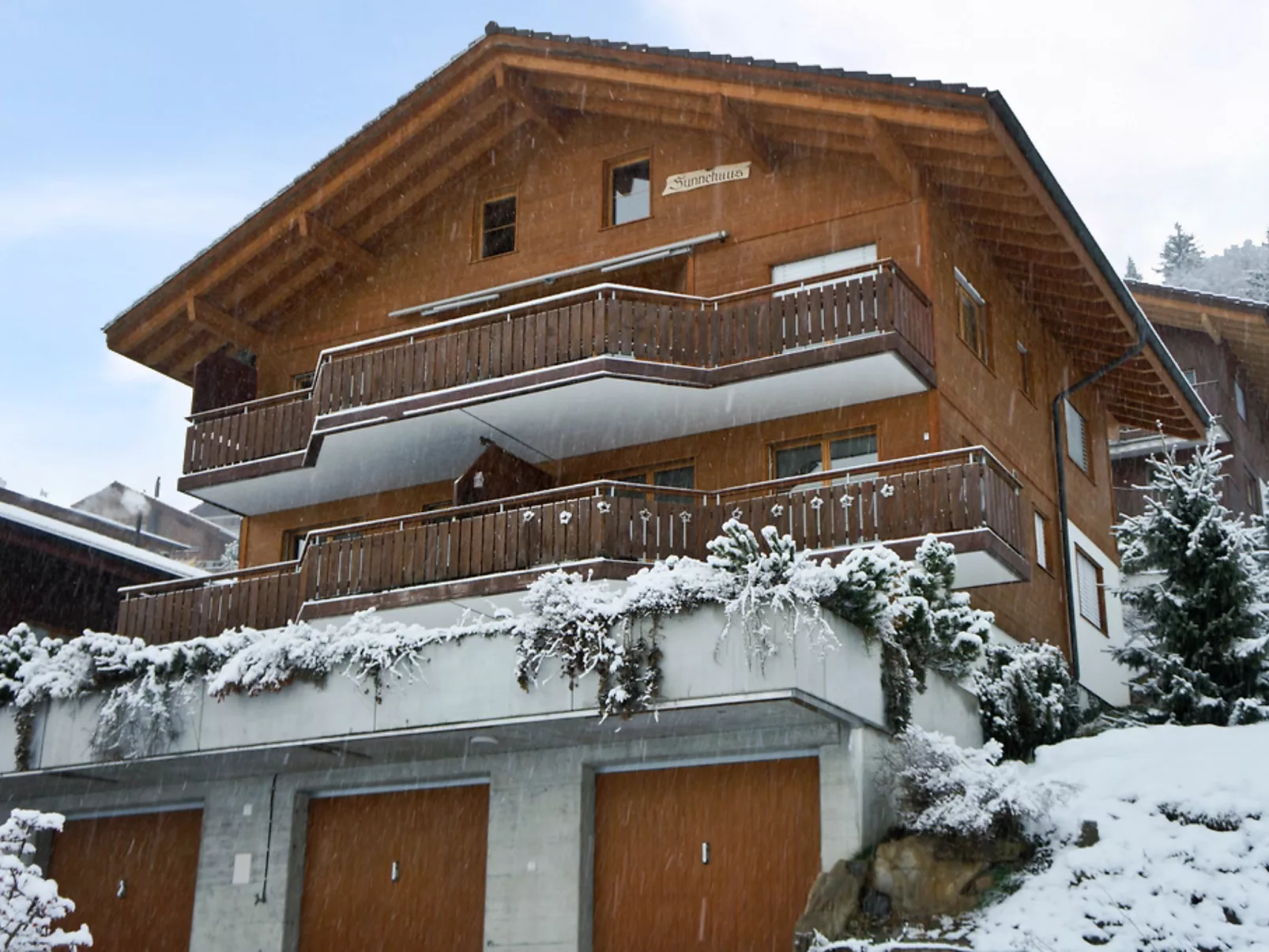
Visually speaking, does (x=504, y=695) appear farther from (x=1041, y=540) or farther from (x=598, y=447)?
(x=1041, y=540)

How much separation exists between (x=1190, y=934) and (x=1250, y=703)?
20.8ft

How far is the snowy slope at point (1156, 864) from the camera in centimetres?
1189

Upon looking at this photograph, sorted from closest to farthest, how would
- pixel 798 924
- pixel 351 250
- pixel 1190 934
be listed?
pixel 1190 934, pixel 798 924, pixel 351 250

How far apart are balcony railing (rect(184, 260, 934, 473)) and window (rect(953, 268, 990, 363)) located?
181 centimetres

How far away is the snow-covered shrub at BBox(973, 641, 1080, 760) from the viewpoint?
17.9 m

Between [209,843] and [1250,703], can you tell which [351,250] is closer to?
[209,843]

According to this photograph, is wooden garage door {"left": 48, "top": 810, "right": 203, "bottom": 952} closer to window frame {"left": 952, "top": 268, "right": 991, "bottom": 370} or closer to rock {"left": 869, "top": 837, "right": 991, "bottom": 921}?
rock {"left": 869, "top": 837, "right": 991, "bottom": 921}

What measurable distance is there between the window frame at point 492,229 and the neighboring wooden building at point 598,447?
61 mm

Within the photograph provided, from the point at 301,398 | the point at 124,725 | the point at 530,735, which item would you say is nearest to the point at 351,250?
the point at 301,398

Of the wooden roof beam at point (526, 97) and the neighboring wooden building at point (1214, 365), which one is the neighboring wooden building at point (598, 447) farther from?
the neighboring wooden building at point (1214, 365)

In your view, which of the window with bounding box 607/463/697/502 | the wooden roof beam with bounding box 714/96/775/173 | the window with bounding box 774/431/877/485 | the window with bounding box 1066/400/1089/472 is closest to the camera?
the window with bounding box 774/431/877/485

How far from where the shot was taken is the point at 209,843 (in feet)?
61.3

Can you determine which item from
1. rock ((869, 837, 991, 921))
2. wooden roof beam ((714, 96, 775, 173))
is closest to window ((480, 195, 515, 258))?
wooden roof beam ((714, 96, 775, 173))

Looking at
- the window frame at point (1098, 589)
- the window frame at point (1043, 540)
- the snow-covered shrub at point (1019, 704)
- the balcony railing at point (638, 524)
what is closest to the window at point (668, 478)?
the balcony railing at point (638, 524)
